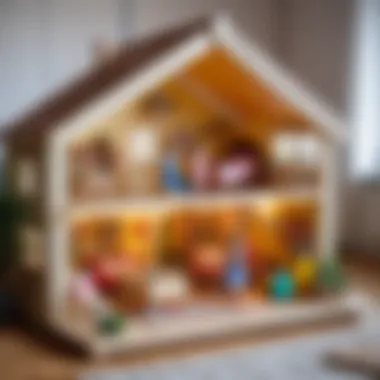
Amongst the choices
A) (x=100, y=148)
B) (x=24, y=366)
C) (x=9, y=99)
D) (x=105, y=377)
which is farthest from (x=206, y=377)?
(x=9, y=99)

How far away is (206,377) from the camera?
144 centimetres

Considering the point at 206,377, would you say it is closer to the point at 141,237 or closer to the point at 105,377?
the point at 105,377

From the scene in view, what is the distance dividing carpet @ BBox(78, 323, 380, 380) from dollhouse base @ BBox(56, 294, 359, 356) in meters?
0.08

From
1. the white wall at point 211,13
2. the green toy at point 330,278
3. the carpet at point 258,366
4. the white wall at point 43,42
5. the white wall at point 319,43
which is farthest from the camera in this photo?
the white wall at point 319,43

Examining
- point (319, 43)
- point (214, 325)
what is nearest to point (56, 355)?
point (214, 325)

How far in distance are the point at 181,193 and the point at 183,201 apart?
4cm

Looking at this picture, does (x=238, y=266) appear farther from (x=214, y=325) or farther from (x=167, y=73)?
(x=167, y=73)

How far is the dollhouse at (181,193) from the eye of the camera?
1702mm

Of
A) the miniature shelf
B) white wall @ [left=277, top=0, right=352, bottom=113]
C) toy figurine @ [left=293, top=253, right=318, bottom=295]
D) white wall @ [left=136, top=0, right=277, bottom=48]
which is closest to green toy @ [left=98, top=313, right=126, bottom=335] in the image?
the miniature shelf

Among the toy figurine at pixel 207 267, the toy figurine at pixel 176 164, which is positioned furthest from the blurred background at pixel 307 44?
the toy figurine at pixel 207 267

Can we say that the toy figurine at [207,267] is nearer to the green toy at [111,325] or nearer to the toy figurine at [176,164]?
the toy figurine at [176,164]

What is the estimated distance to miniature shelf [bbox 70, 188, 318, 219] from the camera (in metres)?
1.74

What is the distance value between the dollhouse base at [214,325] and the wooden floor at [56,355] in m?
0.02

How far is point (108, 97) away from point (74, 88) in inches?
10.8
